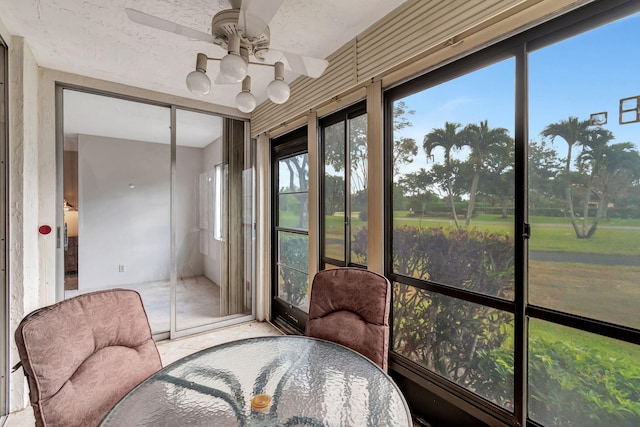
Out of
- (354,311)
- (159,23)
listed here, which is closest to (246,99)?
(159,23)

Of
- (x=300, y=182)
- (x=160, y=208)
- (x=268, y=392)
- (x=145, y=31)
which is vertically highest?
(x=145, y=31)

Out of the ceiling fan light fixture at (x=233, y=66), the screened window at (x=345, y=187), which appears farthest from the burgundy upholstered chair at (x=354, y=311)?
the ceiling fan light fixture at (x=233, y=66)

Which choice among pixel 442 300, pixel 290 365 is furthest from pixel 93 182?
pixel 442 300

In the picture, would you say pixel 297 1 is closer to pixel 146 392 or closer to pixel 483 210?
pixel 483 210

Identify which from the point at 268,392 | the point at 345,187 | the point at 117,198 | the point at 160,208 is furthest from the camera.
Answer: the point at 160,208

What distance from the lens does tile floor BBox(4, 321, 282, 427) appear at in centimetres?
274

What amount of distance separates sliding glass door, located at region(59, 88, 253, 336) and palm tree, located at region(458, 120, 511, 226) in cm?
264

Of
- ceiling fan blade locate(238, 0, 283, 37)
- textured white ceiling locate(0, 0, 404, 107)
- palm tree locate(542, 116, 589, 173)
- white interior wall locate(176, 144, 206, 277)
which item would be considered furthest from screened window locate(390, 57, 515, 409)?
white interior wall locate(176, 144, 206, 277)

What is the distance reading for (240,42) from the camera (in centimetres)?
136

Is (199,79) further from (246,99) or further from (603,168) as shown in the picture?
(603,168)

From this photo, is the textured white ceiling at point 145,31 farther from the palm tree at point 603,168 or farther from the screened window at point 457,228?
the palm tree at point 603,168

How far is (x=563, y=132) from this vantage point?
4.17 ft

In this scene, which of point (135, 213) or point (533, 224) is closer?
point (533, 224)

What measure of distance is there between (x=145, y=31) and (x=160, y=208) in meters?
1.84
